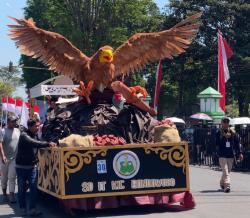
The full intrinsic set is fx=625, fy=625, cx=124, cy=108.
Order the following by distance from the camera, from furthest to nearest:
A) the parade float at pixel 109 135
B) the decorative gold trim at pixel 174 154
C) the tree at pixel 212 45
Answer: the tree at pixel 212 45 < the decorative gold trim at pixel 174 154 < the parade float at pixel 109 135

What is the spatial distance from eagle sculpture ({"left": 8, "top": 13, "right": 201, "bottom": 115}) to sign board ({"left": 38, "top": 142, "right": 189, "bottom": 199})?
1.34 metres

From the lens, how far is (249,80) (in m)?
45.4

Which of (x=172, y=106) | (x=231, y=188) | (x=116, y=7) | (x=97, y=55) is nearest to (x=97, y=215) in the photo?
(x=97, y=55)

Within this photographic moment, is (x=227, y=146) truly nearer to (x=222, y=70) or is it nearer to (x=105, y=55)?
(x=105, y=55)

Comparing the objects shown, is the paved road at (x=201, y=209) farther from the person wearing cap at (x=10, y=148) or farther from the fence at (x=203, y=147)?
the fence at (x=203, y=147)

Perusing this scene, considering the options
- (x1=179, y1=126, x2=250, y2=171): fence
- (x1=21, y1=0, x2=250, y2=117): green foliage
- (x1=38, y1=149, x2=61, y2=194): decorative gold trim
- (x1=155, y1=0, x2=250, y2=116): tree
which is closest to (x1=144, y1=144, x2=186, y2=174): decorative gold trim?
(x1=38, y1=149, x2=61, y2=194): decorative gold trim

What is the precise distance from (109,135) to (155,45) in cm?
236

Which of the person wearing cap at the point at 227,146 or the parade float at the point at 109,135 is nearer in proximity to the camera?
the parade float at the point at 109,135

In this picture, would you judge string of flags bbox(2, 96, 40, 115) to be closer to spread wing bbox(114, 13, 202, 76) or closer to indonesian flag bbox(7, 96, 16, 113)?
indonesian flag bbox(7, 96, 16, 113)

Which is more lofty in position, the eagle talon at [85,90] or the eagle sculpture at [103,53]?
Answer: the eagle sculpture at [103,53]

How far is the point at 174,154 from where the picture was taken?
11.5 meters

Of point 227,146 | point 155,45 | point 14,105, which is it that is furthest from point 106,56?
point 14,105

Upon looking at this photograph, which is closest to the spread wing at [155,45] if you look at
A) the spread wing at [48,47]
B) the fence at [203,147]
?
the spread wing at [48,47]

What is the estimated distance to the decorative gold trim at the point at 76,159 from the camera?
423 inches
